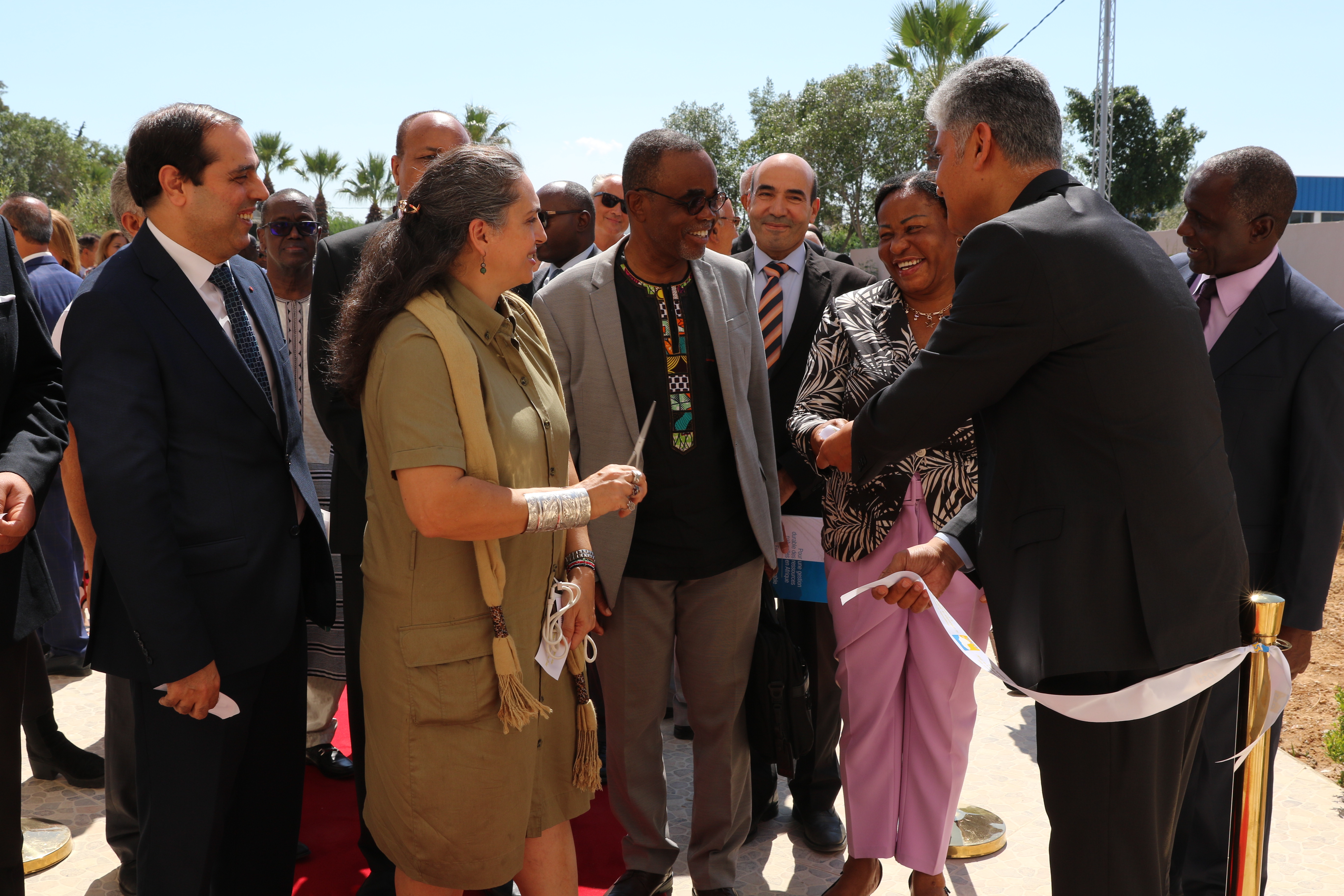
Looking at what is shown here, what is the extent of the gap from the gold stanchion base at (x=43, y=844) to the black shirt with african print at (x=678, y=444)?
2.28 m

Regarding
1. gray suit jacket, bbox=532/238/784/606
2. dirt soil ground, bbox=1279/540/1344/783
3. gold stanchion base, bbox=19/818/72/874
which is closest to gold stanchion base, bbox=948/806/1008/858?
gray suit jacket, bbox=532/238/784/606

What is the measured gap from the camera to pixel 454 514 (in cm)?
198

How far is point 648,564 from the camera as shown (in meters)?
2.91

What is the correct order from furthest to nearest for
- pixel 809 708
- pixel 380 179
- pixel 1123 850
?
pixel 380 179
pixel 809 708
pixel 1123 850

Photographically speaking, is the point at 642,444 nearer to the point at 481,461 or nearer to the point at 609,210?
the point at 481,461

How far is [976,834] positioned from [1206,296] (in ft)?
6.65

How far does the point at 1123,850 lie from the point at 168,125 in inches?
107

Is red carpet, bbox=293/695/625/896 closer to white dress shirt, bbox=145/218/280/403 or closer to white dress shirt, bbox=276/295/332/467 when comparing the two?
white dress shirt, bbox=276/295/332/467

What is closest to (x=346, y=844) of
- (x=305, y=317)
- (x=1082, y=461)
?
(x=305, y=317)

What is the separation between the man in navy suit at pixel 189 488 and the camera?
203cm

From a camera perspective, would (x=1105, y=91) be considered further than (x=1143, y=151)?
No

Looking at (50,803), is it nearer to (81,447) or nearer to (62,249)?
(81,447)

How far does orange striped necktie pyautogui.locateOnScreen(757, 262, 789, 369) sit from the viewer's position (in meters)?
3.56

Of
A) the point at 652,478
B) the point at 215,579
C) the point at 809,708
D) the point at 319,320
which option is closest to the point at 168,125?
the point at 319,320
